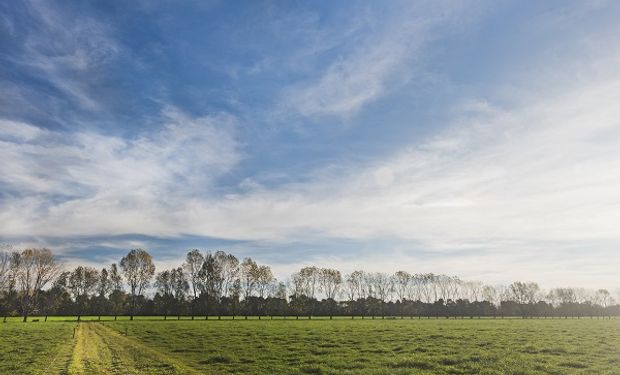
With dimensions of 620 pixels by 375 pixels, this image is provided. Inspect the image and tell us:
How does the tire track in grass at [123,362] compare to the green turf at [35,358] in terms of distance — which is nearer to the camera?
the tire track in grass at [123,362]

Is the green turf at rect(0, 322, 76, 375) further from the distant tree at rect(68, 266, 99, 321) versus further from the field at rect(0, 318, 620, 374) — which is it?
the distant tree at rect(68, 266, 99, 321)

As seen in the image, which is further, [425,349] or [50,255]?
[50,255]

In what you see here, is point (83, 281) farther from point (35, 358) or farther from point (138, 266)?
point (35, 358)

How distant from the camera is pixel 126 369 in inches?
982

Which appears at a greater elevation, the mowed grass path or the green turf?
the mowed grass path

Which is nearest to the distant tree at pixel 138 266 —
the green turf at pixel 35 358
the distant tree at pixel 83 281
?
the distant tree at pixel 83 281

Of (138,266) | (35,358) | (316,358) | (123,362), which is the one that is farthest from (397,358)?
(138,266)

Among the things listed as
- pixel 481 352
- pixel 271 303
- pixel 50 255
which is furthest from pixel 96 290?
pixel 481 352

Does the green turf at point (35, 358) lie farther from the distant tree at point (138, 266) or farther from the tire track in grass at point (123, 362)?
the distant tree at point (138, 266)

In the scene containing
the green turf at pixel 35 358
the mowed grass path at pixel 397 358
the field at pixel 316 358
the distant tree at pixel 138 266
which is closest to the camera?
the mowed grass path at pixel 397 358

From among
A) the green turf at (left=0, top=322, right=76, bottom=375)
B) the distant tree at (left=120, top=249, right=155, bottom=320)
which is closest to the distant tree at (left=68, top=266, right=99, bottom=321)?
the distant tree at (left=120, top=249, right=155, bottom=320)

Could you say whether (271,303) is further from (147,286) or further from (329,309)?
(147,286)

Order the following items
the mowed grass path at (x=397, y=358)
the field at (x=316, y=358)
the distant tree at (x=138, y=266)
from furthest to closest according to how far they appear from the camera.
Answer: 1. the distant tree at (x=138, y=266)
2. the field at (x=316, y=358)
3. the mowed grass path at (x=397, y=358)

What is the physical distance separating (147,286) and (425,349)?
123 meters
